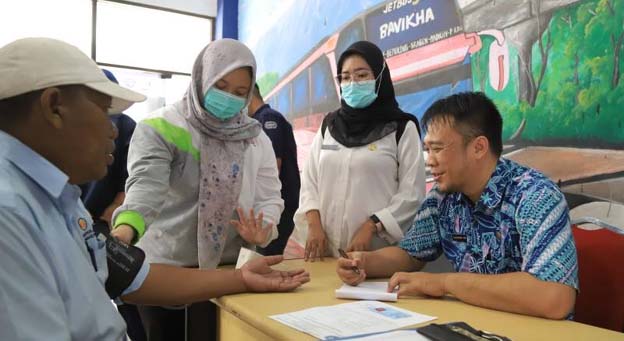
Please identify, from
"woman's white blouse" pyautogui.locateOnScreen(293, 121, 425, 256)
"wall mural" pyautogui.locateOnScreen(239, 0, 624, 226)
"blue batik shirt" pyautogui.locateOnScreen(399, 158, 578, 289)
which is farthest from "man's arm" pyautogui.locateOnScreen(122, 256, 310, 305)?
"wall mural" pyautogui.locateOnScreen(239, 0, 624, 226)

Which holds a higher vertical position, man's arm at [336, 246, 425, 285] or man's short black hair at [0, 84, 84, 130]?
man's short black hair at [0, 84, 84, 130]

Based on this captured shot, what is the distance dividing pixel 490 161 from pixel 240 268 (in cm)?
78

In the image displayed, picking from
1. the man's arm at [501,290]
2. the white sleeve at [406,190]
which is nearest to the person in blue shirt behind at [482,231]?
the man's arm at [501,290]

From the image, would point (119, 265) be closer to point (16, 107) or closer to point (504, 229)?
point (16, 107)

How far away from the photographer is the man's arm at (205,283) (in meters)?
1.28

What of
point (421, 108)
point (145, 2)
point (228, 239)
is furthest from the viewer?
point (145, 2)

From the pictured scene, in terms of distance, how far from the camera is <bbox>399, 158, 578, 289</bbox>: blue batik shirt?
117 centimetres

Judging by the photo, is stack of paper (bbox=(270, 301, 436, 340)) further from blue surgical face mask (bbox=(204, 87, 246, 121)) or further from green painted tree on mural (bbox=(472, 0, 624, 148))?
green painted tree on mural (bbox=(472, 0, 624, 148))

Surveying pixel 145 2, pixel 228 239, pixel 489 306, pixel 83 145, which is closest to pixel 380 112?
pixel 228 239

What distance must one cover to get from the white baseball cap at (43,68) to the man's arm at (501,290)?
35.2 inches

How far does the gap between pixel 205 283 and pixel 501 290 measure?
764 mm

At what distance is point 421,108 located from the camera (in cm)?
265

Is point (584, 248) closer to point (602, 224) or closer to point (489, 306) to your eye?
point (602, 224)

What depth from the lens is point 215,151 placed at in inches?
62.6
